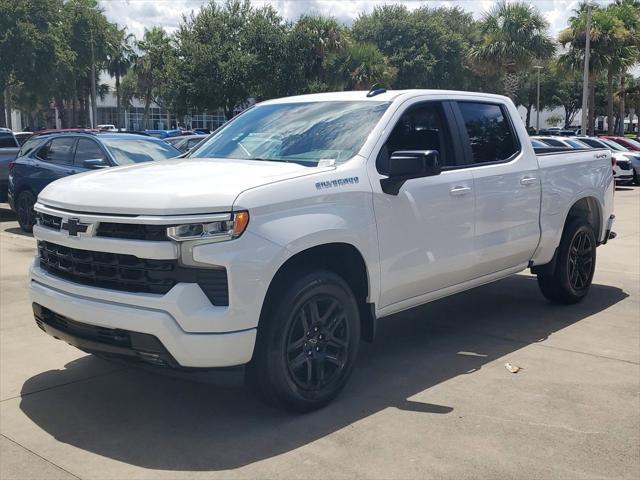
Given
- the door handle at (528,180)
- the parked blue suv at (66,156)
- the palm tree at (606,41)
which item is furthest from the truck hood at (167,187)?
the palm tree at (606,41)

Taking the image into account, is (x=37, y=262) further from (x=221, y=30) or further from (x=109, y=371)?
(x=221, y=30)

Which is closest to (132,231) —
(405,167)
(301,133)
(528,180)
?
(301,133)

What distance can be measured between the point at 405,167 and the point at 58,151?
28.7ft

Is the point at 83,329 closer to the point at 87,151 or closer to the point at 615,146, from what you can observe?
the point at 87,151

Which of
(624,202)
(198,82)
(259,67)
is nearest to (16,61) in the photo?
(198,82)

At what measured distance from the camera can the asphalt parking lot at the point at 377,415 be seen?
379 cm

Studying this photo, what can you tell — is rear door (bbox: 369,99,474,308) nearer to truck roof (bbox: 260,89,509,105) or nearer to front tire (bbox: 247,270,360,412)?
truck roof (bbox: 260,89,509,105)

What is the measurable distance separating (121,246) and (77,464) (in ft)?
3.87

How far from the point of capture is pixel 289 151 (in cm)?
496

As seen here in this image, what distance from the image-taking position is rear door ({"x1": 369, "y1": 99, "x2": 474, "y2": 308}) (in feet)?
15.7

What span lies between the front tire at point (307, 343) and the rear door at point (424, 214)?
0.44 meters

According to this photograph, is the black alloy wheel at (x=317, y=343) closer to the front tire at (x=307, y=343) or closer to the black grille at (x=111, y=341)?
the front tire at (x=307, y=343)

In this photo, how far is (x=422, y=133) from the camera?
17.5 feet

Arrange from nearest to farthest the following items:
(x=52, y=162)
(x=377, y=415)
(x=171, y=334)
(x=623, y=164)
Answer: (x=171, y=334) < (x=377, y=415) < (x=52, y=162) < (x=623, y=164)
